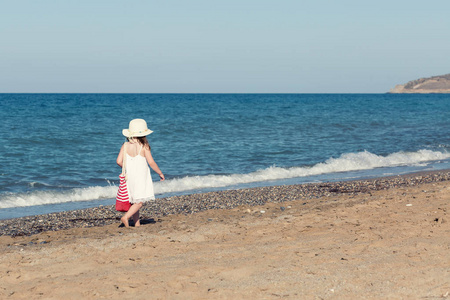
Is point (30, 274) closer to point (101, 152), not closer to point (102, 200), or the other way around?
point (102, 200)

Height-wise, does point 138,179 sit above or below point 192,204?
above

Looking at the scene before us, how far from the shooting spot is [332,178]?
50.2 feet

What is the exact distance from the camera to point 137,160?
7426 mm

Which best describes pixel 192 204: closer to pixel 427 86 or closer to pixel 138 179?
pixel 138 179

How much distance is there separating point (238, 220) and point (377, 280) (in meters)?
3.45

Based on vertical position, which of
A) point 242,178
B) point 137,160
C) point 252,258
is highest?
point 137,160

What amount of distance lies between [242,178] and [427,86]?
180m

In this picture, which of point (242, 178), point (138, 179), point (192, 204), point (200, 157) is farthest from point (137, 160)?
point (200, 157)

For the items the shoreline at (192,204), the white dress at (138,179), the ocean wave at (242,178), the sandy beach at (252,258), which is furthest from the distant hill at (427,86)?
the white dress at (138,179)

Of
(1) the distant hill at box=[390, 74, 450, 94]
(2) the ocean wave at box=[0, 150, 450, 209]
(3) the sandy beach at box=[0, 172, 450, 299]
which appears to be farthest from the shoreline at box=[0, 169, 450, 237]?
(1) the distant hill at box=[390, 74, 450, 94]

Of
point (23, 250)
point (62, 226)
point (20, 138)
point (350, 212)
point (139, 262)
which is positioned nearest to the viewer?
point (139, 262)

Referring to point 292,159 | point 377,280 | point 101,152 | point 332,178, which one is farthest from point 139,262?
point 101,152

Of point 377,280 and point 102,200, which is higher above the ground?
point 377,280

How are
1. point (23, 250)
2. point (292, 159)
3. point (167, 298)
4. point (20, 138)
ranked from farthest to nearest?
point (20, 138), point (292, 159), point (23, 250), point (167, 298)
